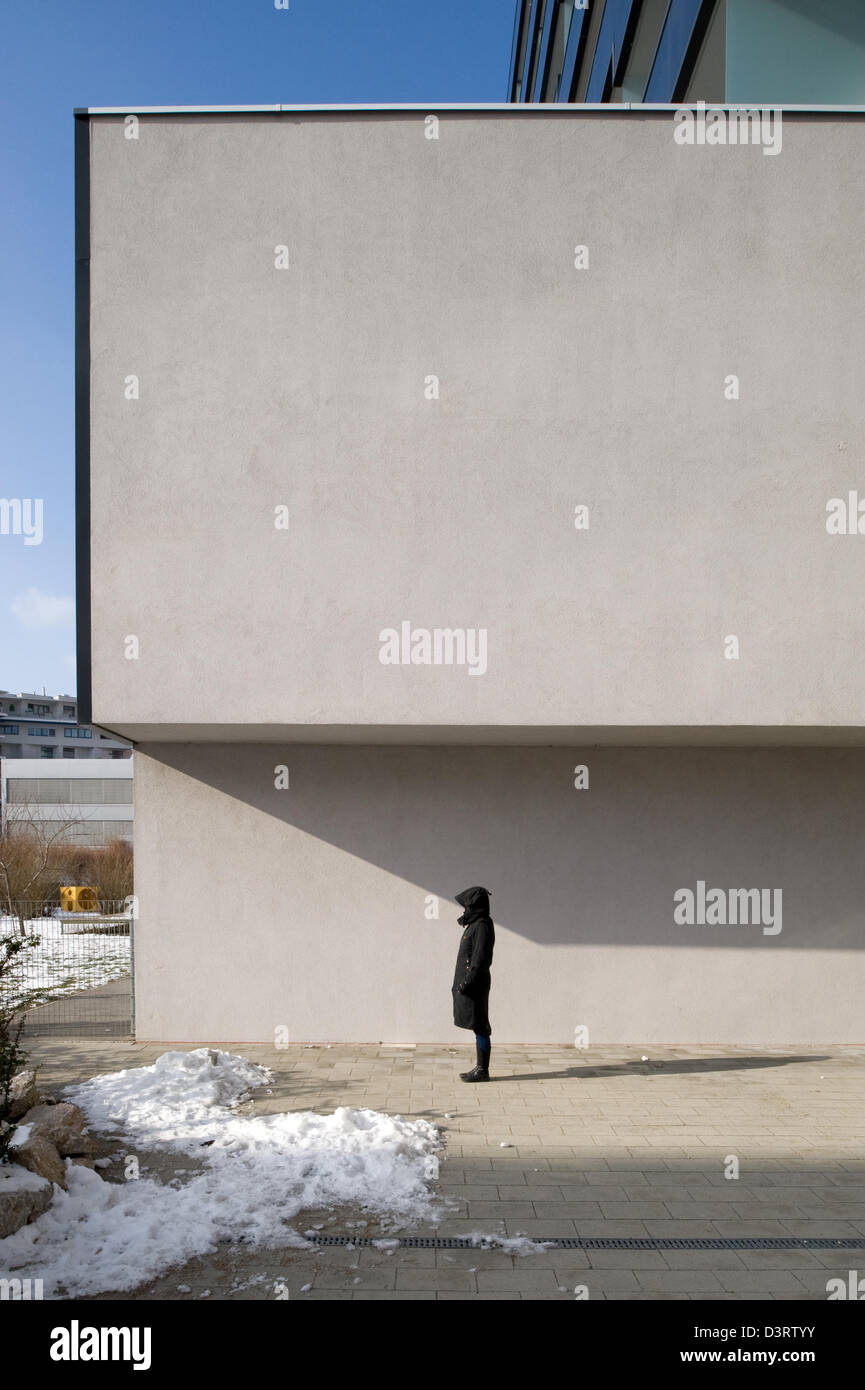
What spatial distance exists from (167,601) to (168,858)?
2989 mm

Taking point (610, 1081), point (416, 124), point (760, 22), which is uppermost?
point (760, 22)

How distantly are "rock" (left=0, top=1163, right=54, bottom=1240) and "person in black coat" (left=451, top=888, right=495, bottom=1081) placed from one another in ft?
14.3

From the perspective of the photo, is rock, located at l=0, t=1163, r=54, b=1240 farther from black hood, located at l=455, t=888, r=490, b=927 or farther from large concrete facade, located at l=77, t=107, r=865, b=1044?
black hood, located at l=455, t=888, r=490, b=927

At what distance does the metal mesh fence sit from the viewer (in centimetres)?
1158

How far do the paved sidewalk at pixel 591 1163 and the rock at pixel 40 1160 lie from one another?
86cm

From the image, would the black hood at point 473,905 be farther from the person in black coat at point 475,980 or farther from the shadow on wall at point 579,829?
the shadow on wall at point 579,829

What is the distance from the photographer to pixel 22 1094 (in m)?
7.29

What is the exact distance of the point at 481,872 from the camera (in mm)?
10641

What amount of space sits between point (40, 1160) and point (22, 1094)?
1465 millimetres

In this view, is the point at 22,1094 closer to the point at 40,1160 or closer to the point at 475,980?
the point at 40,1160

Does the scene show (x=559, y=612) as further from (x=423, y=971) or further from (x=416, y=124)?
(x=416, y=124)

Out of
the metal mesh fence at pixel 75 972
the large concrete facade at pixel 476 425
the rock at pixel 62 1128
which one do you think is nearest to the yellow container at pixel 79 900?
the metal mesh fence at pixel 75 972
